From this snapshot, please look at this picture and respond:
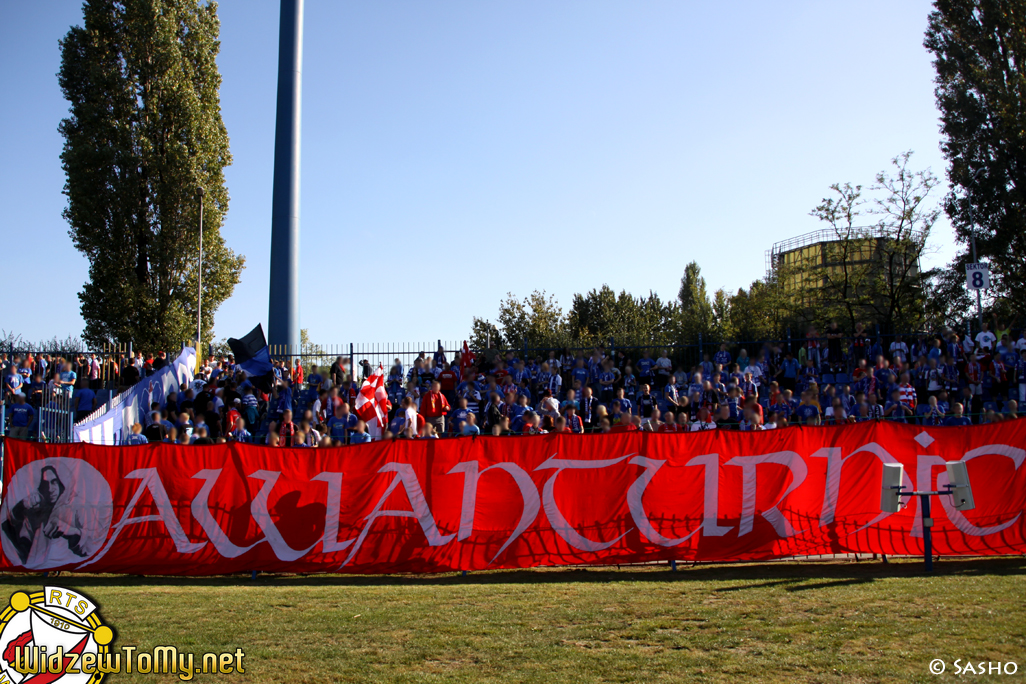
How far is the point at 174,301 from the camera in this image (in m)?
36.8

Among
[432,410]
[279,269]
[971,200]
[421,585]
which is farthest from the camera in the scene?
[971,200]

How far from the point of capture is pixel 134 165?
117 feet

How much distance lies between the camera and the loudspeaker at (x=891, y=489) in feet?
31.5

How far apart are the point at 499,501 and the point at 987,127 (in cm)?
3178

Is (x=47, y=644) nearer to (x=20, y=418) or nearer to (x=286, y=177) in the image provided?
(x=20, y=418)

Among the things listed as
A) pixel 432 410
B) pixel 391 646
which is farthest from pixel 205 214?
pixel 391 646

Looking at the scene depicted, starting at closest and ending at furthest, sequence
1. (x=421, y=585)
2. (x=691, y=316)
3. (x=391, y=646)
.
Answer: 1. (x=391, y=646)
2. (x=421, y=585)
3. (x=691, y=316)

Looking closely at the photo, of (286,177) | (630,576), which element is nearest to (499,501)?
(630,576)

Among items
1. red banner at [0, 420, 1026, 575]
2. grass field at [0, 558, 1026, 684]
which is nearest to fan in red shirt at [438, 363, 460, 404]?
red banner at [0, 420, 1026, 575]

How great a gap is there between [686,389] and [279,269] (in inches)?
657

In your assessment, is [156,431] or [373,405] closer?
[156,431]

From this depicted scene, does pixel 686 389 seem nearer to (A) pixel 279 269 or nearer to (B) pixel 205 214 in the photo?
(A) pixel 279 269

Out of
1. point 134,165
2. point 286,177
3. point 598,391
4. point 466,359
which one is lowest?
point 598,391

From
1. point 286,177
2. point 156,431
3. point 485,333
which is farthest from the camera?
point 485,333
